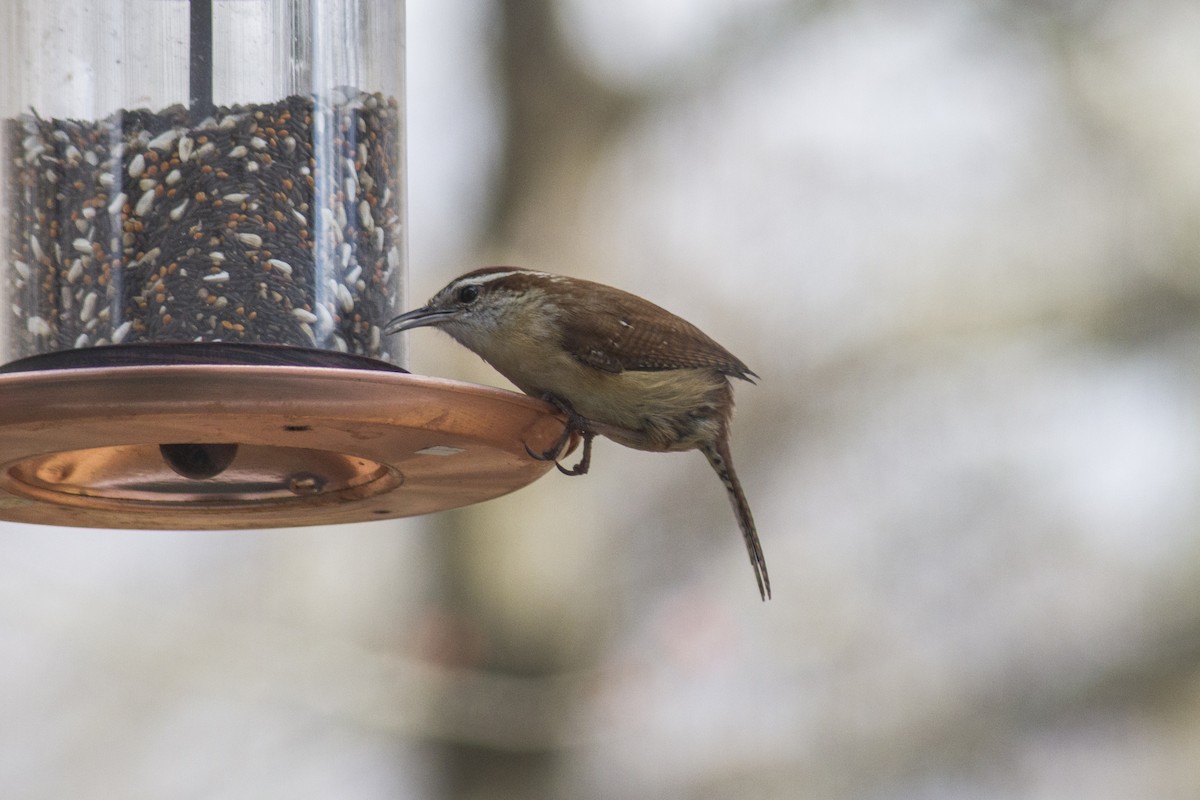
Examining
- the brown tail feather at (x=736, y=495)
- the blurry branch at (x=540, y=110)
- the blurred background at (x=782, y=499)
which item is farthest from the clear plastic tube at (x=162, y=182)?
the blurry branch at (x=540, y=110)

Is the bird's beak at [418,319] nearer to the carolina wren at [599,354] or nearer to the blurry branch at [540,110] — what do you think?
the carolina wren at [599,354]

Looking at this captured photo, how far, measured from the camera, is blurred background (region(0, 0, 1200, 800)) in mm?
7594

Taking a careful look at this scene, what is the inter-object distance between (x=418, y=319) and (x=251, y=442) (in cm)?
99

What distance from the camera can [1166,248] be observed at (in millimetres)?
7707

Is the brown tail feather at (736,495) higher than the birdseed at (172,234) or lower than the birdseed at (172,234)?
lower

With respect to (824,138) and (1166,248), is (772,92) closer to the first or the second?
(824,138)

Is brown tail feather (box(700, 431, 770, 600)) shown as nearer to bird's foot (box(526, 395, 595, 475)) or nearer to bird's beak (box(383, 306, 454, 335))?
bird's foot (box(526, 395, 595, 475))

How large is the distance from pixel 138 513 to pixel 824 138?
5.54 meters

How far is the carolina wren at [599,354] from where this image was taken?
12.7ft

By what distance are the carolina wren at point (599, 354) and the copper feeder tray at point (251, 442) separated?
0.66 meters

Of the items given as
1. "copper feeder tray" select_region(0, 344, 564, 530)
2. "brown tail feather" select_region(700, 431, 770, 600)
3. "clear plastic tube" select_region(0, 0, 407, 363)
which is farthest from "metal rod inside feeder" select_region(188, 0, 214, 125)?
"brown tail feather" select_region(700, 431, 770, 600)

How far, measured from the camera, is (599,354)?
3.88m

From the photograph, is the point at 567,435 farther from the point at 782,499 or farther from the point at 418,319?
the point at 782,499

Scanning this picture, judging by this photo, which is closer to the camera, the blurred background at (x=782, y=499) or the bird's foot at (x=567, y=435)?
the bird's foot at (x=567, y=435)
